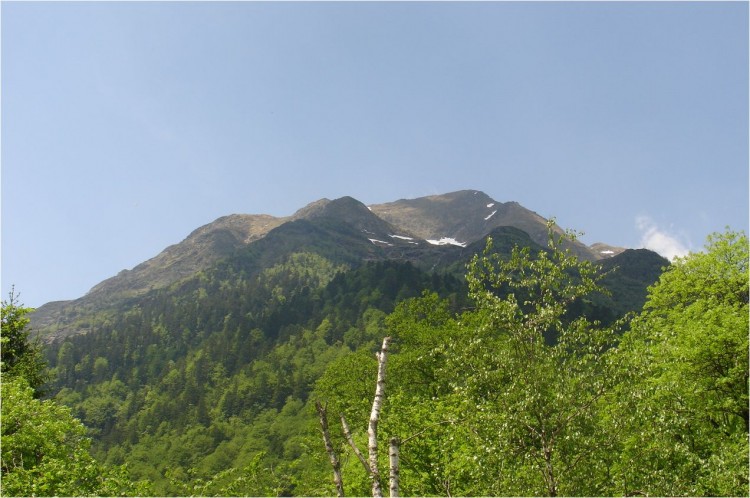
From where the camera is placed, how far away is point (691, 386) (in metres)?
24.6

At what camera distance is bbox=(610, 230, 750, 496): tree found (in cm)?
1584

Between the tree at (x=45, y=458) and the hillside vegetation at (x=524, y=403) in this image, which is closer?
the hillside vegetation at (x=524, y=403)

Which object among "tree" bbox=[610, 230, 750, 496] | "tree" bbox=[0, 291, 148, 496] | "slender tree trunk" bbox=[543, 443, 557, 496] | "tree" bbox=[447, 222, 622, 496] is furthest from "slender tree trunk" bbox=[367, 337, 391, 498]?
"tree" bbox=[0, 291, 148, 496]

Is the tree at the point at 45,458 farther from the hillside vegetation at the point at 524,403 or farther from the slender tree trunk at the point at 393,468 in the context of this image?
the slender tree trunk at the point at 393,468

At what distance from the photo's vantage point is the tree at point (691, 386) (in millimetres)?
15836

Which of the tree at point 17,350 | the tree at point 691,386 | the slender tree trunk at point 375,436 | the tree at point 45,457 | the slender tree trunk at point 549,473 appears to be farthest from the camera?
the tree at point 17,350

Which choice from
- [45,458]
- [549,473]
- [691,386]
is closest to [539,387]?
[549,473]

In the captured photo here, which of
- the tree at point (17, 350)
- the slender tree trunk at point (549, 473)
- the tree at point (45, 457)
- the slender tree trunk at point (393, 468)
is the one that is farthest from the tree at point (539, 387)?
the tree at point (17, 350)

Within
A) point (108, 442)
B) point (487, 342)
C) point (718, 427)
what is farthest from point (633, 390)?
point (108, 442)

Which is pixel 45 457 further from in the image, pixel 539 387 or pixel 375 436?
pixel 539 387

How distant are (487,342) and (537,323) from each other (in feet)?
10.9

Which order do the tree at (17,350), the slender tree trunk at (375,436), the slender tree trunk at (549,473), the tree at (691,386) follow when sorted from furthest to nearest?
1. the tree at (17,350)
2. the tree at (691,386)
3. the slender tree trunk at (549,473)
4. the slender tree trunk at (375,436)

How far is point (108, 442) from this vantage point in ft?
597

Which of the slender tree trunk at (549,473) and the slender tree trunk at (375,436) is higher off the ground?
the slender tree trunk at (375,436)
